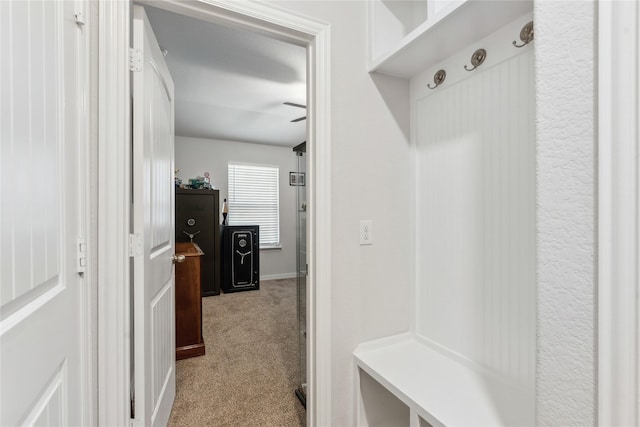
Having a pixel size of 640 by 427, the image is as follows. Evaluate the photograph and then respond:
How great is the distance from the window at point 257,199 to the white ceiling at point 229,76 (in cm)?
91

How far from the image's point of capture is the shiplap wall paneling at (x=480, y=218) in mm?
1068

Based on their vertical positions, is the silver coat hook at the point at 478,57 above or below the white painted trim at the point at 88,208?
above

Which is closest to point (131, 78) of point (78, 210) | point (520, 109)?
point (78, 210)

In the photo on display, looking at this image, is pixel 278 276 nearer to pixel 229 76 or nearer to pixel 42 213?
pixel 229 76

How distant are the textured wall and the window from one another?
488 centimetres

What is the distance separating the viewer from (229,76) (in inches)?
108

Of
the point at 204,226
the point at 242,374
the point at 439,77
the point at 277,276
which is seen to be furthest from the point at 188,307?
the point at 277,276

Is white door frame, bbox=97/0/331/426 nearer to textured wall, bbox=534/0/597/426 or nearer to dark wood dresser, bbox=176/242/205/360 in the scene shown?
textured wall, bbox=534/0/597/426

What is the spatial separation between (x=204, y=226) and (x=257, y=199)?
1266 mm

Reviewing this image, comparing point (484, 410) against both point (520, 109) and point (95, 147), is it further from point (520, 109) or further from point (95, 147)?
point (95, 147)

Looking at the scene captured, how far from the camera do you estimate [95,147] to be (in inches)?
40.0

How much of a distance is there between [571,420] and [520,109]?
0.97 m

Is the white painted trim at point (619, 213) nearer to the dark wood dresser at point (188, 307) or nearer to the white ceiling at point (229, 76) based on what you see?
the white ceiling at point (229, 76)

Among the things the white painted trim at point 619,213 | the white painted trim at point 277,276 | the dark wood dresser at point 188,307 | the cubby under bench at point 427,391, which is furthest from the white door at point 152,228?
the white painted trim at point 277,276
